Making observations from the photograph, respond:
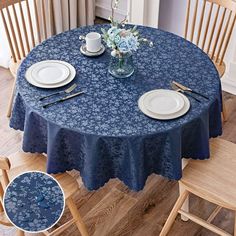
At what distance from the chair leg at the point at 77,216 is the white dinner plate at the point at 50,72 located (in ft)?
1.81

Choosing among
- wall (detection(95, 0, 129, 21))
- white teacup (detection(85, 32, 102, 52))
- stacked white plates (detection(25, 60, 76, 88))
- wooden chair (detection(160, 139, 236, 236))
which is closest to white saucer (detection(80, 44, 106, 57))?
white teacup (detection(85, 32, 102, 52))

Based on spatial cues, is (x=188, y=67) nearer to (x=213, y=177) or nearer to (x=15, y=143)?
(x=213, y=177)

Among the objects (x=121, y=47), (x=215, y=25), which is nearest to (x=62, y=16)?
(x=215, y=25)

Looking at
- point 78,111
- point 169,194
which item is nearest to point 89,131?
point 78,111

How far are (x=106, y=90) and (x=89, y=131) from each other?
11.4 inches

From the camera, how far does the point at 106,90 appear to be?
77.6 inches

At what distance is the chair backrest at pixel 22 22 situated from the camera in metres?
2.56

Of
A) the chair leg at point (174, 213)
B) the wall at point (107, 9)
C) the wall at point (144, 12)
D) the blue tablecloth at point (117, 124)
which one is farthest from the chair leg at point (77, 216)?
the wall at point (107, 9)

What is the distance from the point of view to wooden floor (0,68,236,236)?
2246 mm

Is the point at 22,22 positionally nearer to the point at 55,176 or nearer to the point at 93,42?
the point at 93,42

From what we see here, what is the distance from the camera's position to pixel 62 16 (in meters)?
3.50

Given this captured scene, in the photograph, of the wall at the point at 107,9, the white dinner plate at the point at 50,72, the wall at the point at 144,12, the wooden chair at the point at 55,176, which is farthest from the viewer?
the wall at the point at 107,9

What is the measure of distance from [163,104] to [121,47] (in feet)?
1.02

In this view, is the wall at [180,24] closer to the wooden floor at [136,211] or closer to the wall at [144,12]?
the wall at [144,12]
